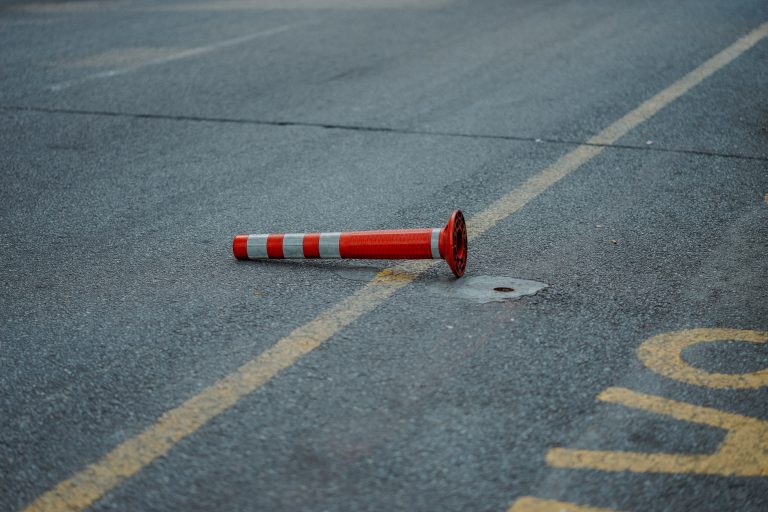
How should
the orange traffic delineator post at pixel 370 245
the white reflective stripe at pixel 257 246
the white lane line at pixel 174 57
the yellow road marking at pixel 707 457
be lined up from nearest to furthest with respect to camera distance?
the yellow road marking at pixel 707 457, the orange traffic delineator post at pixel 370 245, the white reflective stripe at pixel 257 246, the white lane line at pixel 174 57

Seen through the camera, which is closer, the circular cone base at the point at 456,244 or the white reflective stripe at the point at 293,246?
the circular cone base at the point at 456,244

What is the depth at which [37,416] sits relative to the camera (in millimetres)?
3488

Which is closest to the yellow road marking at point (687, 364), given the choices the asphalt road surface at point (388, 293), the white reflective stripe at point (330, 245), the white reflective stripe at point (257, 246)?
the asphalt road surface at point (388, 293)

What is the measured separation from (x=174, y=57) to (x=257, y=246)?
598 cm

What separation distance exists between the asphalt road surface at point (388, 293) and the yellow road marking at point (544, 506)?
0.5 inches

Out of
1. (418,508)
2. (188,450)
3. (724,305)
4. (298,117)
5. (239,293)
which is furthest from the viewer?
(298,117)

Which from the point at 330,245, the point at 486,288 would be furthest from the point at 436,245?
the point at 330,245

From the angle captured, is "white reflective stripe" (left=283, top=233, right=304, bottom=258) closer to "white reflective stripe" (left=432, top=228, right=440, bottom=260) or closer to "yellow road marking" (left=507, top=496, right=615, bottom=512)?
"white reflective stripe" (left=432, top=228, right=440, bottom=260)

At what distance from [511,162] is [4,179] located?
3411 mm

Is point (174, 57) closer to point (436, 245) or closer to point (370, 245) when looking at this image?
point (370, 245)

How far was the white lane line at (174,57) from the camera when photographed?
9.20 m

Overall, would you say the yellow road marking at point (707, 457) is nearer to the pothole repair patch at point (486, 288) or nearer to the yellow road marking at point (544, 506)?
the yellow road marking at point (544, 506)

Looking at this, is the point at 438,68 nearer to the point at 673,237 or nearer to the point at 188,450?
the point at 673,237

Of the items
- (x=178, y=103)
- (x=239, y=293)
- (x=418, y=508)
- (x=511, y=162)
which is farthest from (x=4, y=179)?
(x=418, y=508)
